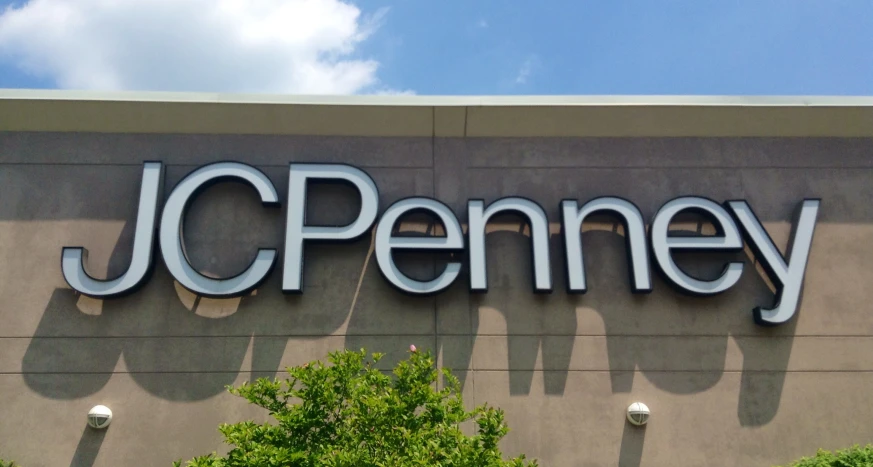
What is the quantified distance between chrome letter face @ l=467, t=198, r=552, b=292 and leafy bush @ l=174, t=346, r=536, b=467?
11.4 feet

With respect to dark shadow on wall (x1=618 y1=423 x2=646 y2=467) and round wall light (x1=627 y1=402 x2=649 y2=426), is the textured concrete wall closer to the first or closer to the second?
dark shadow on wall (x1=618 y1=423 x2=646 y2=467)

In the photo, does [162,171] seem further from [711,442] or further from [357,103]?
[711,442]

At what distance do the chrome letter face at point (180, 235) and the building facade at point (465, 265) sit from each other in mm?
42

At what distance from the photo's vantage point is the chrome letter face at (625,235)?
42.5 feet

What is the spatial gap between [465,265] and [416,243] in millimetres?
1070

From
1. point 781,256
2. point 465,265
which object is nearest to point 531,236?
point 465,265

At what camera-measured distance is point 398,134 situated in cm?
1415

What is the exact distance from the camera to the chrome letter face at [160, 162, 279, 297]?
12.6m

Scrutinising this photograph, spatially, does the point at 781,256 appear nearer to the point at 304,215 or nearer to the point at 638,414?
the point at 638,414

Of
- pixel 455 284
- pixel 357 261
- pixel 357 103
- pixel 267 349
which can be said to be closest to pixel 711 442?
pixel 455 284

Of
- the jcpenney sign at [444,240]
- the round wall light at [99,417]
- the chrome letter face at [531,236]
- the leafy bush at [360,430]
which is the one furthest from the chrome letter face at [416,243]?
the round wall light at [99,417]

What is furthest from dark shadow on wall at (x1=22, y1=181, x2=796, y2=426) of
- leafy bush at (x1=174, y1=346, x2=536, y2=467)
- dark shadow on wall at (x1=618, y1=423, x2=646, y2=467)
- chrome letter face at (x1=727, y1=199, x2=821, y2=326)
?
leafy bush at (x1=174, y1=346, x2=536, y2=467)

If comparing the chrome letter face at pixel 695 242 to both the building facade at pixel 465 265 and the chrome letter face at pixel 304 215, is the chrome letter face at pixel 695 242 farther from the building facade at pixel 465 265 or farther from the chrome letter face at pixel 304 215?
the chrome letter face at pixel 304 215

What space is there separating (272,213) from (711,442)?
9.49 meters
